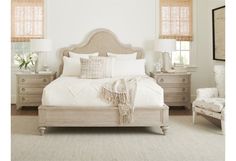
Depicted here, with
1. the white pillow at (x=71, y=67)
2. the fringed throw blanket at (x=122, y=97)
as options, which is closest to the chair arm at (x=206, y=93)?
the fringed throw blanket at (x=122, y=97)

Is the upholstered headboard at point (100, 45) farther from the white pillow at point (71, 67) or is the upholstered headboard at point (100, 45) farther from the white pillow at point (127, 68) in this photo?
the white pillow at point (127, 68)

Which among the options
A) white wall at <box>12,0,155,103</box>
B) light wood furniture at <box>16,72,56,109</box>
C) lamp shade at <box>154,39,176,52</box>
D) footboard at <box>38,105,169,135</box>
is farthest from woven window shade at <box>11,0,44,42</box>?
footboard at <box>38,105,169,135</box>

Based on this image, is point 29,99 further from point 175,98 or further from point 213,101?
point 213,101

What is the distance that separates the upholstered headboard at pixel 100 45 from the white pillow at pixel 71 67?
1.55 ft

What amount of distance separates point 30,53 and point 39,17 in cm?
74

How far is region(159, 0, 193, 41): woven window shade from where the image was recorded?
24.3 feet

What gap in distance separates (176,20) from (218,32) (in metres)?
0.94

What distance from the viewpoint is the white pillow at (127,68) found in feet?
21.2

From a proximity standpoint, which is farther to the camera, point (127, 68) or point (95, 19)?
point (95, 19)

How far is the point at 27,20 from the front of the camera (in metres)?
7.29

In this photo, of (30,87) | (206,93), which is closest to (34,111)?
(30,87)
